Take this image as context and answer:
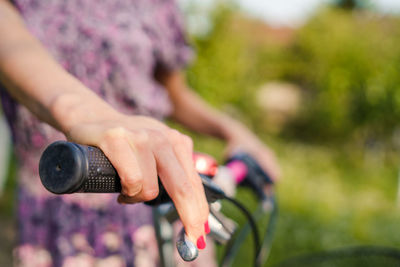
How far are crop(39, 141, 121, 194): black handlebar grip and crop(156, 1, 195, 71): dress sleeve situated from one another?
646mm

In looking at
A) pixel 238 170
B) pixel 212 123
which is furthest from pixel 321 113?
pixel 238 170

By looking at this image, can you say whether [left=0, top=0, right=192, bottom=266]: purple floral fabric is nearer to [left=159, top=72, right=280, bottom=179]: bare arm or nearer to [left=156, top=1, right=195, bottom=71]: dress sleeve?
[left=156, top=1, right=195, bottom=71]: dress sleeve

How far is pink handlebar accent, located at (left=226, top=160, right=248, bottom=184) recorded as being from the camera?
107 centimetres

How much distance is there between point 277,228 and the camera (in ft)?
13.0

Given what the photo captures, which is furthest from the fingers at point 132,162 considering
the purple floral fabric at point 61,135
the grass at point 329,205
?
the grass at point 329,205

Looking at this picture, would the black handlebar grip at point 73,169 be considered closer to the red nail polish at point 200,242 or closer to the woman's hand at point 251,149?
the red nail polish at point 200,242

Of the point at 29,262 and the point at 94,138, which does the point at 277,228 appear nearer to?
the point at 29,262

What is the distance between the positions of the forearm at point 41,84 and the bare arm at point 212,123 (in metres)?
0.66

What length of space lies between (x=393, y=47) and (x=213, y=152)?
419cm

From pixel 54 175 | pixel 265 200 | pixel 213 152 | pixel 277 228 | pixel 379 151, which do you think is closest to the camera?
pixel 54 175

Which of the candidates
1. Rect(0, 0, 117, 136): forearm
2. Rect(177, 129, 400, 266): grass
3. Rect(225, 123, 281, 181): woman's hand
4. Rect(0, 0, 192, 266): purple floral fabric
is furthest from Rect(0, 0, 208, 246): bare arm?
Rect(177, 129, 400, 266): grass

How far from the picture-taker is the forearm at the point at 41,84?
0.59 meters

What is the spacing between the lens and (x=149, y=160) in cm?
54

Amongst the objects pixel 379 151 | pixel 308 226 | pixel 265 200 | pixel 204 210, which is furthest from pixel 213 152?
pixel 204 210
